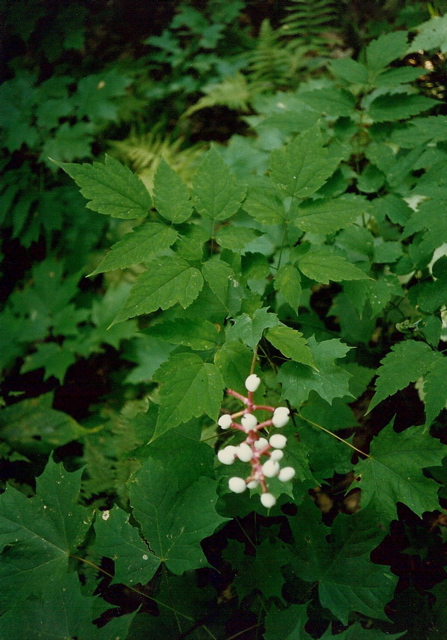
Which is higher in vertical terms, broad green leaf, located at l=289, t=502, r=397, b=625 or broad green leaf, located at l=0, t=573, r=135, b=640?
broad green leaf, located at l=0, t=573, r=135, b=640

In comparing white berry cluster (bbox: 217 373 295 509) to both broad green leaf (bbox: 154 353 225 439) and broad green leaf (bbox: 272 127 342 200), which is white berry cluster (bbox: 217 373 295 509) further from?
broad green leaf (bbox: 272 127 342 200)

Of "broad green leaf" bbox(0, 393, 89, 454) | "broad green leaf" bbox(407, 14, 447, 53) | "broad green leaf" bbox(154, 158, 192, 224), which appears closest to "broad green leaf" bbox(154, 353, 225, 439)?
"broad green leaf" bbox(154, 158, 192, 224)

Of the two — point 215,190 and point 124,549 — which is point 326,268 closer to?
point 215,190

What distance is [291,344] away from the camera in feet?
4.13

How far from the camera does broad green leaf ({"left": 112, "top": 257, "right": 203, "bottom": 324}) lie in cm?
124

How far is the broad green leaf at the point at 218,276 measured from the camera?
4.39 feet

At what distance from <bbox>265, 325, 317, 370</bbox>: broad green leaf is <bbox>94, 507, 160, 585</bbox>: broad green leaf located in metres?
0.76

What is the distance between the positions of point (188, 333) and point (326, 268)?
1.53ft

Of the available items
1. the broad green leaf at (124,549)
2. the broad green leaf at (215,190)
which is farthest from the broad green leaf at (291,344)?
the broad green leaf at (124,549)

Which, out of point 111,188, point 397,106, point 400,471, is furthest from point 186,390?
point 397,106

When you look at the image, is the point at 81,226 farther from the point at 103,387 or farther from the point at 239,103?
the point at 239,103

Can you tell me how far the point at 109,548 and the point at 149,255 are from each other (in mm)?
940

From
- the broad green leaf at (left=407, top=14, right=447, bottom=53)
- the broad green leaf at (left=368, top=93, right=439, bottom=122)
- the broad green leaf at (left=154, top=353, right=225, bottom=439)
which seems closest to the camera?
the broad green leaf at (left=154, top=353, right=225, bottom=439)

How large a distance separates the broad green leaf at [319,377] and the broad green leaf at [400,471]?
29 centimetres
